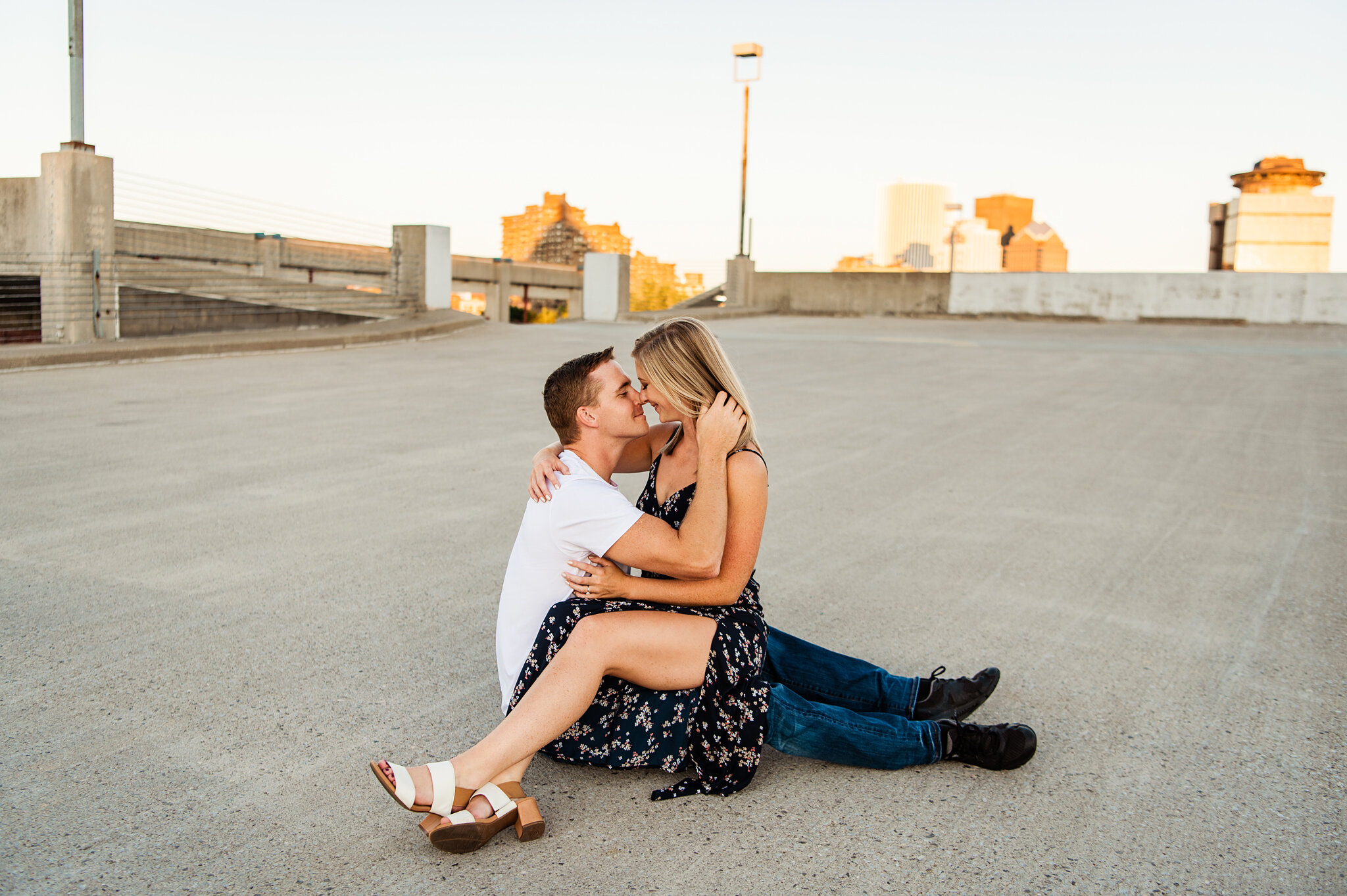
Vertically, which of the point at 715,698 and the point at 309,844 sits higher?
the point at 715,698

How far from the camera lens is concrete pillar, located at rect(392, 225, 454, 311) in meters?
19.0

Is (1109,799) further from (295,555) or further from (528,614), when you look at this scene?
(295,555)

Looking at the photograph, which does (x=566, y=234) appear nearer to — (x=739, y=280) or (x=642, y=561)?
(x=739, y=280)

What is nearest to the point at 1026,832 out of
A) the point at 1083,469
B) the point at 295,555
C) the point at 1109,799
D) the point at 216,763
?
the point at 1109,799

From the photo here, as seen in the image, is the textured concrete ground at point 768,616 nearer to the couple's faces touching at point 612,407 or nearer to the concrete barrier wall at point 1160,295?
the couple's faces touching at point 612,407

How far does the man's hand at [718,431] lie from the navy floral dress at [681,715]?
1.49 feet

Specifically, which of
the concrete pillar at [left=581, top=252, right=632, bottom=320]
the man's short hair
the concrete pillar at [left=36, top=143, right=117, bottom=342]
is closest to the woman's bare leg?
the man's short hair

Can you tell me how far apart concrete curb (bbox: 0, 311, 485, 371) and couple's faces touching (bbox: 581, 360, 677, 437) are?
11.1m

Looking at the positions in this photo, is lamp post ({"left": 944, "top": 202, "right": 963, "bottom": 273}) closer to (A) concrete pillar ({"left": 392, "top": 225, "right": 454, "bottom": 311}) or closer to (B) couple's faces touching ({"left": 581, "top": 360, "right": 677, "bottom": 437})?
(A) concrete pillar ({"left": 392, "top": 225, "right": 454, "bottom": 311})

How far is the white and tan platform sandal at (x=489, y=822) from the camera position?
2.54 metres

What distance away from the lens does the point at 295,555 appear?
5082 mm

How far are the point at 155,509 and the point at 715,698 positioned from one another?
4229 millimetres

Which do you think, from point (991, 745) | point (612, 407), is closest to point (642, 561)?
A: point (612, 407)

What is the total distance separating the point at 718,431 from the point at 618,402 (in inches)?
13.1
